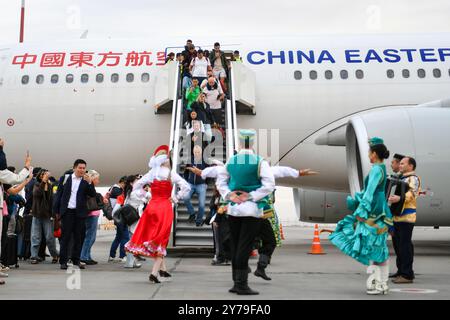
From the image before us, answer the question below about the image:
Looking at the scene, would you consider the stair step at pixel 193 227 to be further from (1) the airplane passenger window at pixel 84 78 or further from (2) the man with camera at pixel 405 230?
(1) the airplane passenger window at pixel 84 78

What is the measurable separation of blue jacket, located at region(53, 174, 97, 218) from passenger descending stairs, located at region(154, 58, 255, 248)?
1943mm

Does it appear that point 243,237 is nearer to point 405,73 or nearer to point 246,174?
point 246,174

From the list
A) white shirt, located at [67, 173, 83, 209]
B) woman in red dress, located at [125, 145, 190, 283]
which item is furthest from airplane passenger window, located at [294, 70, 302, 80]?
woman in red dress, located at [125, 145, 190, 283]

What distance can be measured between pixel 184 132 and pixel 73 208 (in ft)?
13.9

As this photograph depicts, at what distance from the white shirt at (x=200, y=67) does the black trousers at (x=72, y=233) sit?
17.2 ft

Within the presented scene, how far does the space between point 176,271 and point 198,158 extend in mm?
3653

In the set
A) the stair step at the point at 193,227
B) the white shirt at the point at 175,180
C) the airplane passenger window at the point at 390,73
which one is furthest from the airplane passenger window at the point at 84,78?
the white shirt at the point at 175,180

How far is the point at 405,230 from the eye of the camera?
909 cm

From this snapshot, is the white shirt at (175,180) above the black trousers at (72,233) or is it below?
above

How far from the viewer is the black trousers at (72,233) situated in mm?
10617

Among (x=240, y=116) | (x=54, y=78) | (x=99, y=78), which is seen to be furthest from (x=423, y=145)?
(x=54, y=78)
